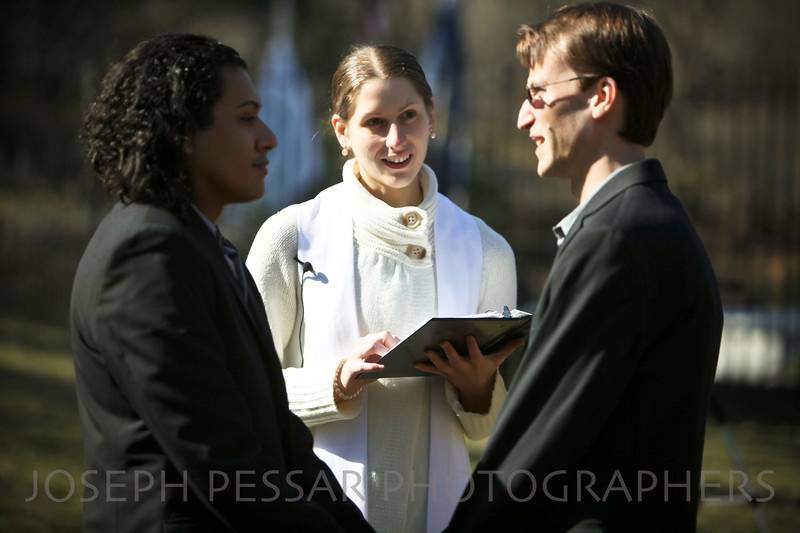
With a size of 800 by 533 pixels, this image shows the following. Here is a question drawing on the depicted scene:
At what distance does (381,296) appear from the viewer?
3412 millimetres

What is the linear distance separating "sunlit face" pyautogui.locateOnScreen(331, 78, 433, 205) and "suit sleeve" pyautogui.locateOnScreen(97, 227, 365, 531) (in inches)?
42.8

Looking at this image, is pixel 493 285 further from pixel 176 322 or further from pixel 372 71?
pixel 176 322

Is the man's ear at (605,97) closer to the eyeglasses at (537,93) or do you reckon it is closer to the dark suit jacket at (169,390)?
the eyeglasses at (537,93)

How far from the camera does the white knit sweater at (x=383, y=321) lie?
131 inches

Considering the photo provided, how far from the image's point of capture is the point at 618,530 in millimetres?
2414

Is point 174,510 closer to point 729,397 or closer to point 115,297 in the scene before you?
point 115,297

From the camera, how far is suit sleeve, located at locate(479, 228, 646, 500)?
241 centimetres

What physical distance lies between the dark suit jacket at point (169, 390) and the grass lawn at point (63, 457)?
3.30 meters

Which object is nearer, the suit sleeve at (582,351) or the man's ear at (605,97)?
the suit sleeve at (582,351)

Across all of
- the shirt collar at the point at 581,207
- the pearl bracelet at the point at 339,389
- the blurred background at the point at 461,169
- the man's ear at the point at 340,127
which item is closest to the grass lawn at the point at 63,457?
the blurred background at the point at 461,169

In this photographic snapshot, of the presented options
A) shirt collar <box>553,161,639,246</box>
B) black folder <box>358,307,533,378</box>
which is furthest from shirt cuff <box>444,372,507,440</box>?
shirt collar <box>553,161,639,246</box>

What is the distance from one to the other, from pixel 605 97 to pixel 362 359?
1.04 metres

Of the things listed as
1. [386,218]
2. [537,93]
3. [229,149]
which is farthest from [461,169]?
[229,149]

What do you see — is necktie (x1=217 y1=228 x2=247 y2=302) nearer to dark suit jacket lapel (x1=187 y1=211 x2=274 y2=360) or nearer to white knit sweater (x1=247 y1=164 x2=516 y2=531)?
dark suit jacket lapel (x1=187 y1=211 x2=274 y2=360)
